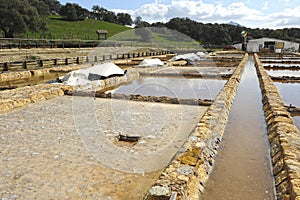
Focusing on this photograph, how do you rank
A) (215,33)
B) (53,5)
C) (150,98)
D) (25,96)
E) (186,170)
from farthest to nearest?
(53,5), (215,33), (150,98), (25,96), (186,170)

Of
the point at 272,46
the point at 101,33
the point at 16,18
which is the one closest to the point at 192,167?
the point at 16,18

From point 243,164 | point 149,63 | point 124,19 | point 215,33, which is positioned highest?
point 124,19

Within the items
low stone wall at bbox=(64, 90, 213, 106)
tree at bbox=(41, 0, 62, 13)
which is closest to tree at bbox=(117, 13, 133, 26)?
tree at bbox=(41, 0, 62, 13)

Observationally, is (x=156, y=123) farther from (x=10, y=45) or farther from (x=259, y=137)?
(x=10, y=45)

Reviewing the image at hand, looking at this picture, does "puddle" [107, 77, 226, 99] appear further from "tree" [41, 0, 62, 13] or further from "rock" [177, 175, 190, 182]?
"tree" [41, 0, 62, 13]

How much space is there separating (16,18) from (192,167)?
35059 millimetres

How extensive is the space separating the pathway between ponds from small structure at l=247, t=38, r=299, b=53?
41948 mm

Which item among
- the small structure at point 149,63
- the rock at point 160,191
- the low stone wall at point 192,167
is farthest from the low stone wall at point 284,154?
the small structure at point 149,63

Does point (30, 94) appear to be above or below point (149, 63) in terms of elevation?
below

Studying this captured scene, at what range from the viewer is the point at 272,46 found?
150 ft

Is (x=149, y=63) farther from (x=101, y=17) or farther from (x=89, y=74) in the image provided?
(x=101, y=17)

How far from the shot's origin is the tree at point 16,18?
30.9m

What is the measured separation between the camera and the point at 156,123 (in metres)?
5.97

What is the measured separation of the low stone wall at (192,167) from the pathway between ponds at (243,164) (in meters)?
0.15
